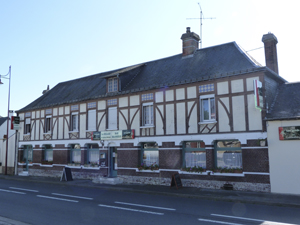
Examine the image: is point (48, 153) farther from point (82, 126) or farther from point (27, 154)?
point (82, 126)

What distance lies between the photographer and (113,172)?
60.8ft

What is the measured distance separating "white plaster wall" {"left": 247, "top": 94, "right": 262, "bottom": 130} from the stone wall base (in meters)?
2.61

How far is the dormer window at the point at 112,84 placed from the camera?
1888 centimetres

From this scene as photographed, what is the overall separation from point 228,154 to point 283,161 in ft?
8.58

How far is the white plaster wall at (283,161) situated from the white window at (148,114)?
6.72 metres

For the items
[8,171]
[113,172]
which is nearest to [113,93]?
[113,172]

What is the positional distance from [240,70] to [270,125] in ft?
9.58

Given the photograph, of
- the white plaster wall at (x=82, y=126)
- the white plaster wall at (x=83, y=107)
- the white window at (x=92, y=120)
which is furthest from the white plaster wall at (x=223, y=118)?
the white plaster wall at (x=83, y=107)

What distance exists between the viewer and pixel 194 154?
49.8ft

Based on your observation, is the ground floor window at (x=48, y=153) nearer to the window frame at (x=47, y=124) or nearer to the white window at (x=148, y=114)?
the window frame at (x=47, y=124)

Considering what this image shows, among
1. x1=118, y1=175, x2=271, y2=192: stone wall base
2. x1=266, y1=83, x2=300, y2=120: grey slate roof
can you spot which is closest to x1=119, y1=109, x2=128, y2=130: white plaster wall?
x1=118, y1=175, x2=271, y2=192: stone wall base

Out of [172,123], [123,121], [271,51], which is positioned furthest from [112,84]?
[271,51]

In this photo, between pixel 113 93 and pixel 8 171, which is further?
pixel 8 171

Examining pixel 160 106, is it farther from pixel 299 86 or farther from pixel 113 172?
pixel 299 86
